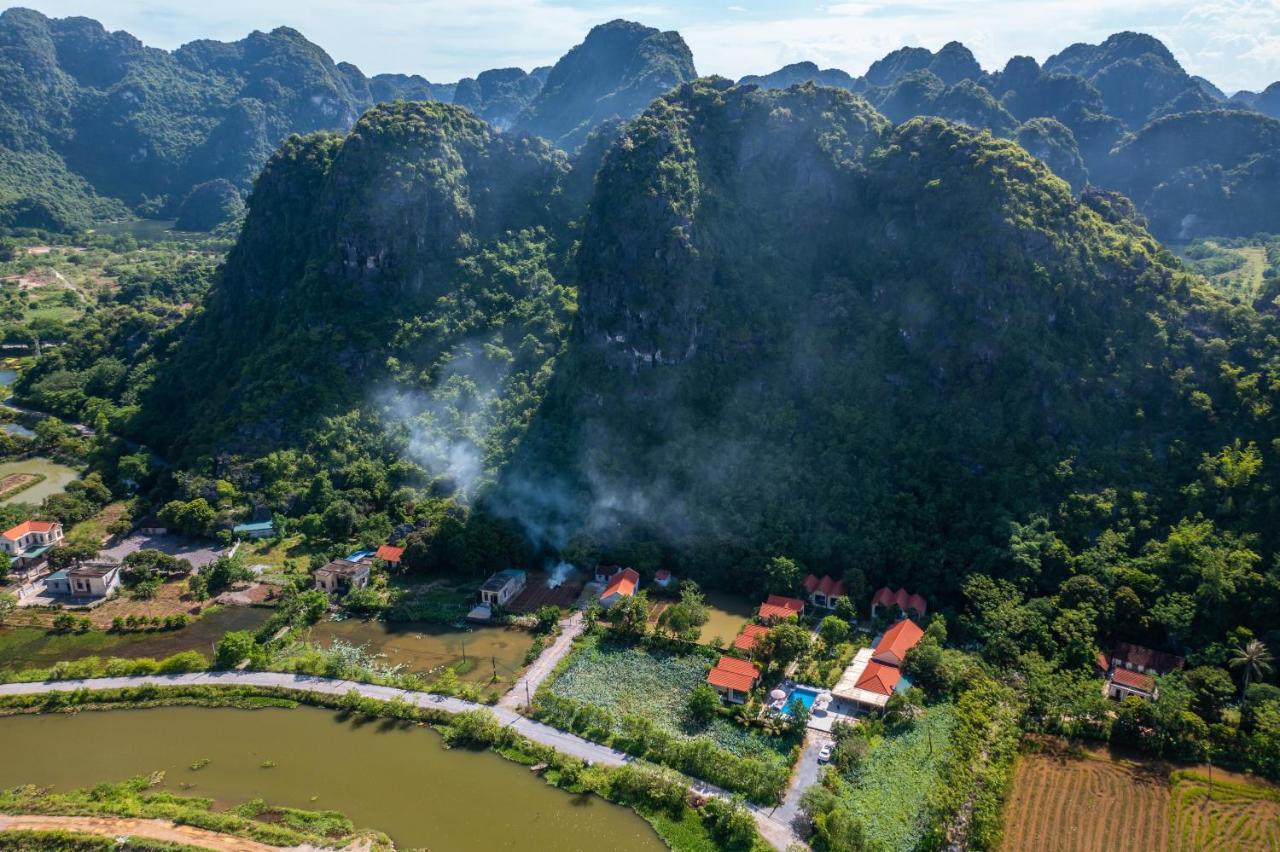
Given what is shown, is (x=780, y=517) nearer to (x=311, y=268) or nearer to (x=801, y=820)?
(x=801, y=820)

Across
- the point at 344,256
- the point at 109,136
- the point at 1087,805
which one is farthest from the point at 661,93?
the point at 109,136

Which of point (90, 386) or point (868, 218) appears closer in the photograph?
point (868, 218)

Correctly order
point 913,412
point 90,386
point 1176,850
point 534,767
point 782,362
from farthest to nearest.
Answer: point 90,386, point 782,362, point 913,412, point 534,767, point 1176,850

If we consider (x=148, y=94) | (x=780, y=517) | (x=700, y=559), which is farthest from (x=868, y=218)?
(x=148, y=94)

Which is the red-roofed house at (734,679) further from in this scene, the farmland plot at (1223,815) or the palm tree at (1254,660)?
the palm tree at (1254,660)

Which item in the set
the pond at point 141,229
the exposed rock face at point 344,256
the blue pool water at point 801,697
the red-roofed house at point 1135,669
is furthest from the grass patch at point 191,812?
the pond at point 141,229

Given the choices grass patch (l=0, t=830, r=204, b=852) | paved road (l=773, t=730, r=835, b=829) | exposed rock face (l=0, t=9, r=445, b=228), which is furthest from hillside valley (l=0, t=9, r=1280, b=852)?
exposed rock face (l=0, t=9, r=445, b=228)

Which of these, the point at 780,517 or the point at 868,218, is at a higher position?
the point at 868,218
